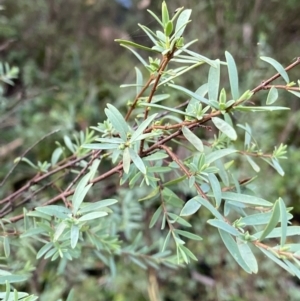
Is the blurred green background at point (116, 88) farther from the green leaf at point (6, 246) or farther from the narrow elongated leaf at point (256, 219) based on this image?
the narrow elongated leaf at point (256, 219)

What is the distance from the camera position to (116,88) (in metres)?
1.39

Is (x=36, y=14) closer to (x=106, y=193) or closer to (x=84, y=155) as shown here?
(x=106, y=193)

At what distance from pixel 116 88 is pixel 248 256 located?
1.17 metres

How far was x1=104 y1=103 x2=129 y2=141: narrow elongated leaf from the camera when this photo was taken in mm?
317

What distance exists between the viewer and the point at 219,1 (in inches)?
47.9

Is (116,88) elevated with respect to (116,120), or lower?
lower

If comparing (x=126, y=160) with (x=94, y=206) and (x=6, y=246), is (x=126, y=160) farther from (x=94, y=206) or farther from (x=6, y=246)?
(x=6, y=246)

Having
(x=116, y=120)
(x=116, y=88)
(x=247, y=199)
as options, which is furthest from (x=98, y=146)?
(x=116, y=88)

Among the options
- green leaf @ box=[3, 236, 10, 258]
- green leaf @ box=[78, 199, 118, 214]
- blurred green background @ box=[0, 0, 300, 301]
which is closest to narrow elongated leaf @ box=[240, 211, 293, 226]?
green leaf @ box=[78, 199, 118, 214]

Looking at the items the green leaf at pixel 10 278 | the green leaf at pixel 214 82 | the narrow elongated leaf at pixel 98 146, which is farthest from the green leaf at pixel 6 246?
the green leaf at pixel 214 82

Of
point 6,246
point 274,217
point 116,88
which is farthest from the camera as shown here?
point 116,88

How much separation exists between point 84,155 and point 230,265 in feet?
2.43

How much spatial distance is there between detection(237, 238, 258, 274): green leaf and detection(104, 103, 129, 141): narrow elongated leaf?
5.1 inches

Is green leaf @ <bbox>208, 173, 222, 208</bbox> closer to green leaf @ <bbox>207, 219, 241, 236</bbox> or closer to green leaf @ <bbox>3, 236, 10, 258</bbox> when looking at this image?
green leaf @ <bbox>207, 219, 241, 236</bbox>
